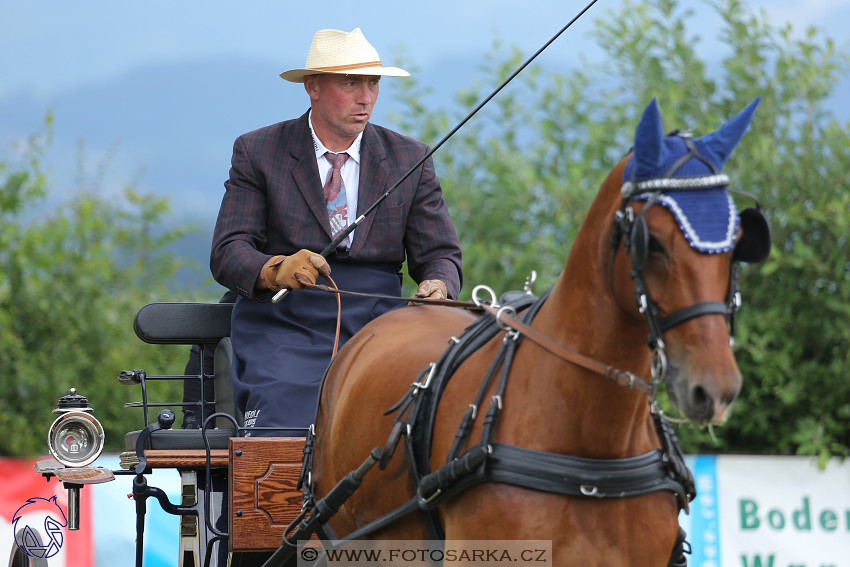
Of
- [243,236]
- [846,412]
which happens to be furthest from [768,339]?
[243,236]

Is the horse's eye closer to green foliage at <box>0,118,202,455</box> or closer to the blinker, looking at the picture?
the blinker

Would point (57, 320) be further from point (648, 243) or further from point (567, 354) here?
point (648, 243)

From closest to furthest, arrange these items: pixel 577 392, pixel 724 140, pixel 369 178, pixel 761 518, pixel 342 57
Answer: pixel 724 140, pixel 577 392, pixel 342 57, pixel 369 178, pixel 761 518

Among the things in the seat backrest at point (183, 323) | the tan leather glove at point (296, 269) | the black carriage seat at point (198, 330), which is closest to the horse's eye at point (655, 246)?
the tan leather glove at point (296, 269)

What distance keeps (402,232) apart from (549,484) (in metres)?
1.67

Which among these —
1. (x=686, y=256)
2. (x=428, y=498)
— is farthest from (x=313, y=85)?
(x=686, y=256)

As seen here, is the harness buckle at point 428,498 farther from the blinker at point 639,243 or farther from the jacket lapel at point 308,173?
the jacket lapel at point 308,173

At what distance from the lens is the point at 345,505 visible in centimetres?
301

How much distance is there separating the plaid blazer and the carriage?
24.7 inches

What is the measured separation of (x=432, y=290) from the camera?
3490 millimetres

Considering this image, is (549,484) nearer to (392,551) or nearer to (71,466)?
(392,551)

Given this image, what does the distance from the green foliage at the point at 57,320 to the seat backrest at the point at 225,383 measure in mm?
3030

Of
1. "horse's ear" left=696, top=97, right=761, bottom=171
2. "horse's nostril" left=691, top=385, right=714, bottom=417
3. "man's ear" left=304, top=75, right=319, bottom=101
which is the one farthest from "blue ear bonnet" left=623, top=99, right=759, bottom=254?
"man's ear" left=304, top=75, right=319, bottom=101

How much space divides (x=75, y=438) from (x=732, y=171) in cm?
417
